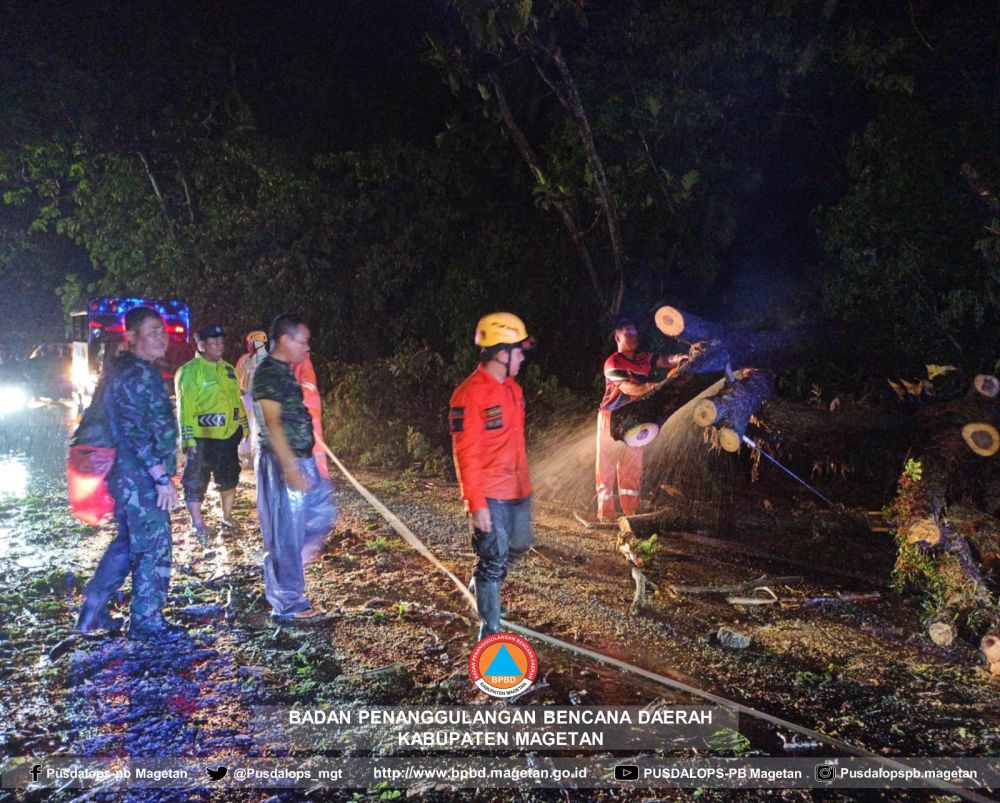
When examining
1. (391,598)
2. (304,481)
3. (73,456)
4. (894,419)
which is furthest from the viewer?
(894,419)

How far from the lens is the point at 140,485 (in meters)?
4.33

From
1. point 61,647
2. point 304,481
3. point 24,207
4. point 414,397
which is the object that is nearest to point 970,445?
point 304,481

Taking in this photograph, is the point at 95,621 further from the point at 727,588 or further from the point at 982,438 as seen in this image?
the point at 982,438

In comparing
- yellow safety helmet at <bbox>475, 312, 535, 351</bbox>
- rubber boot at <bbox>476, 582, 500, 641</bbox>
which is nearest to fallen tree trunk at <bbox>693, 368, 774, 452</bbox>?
yellow safety helmet at <bbox>475, 312, 535, 351</bbox>

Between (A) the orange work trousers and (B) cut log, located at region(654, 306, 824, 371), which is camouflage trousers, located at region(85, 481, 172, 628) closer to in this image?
(A) the orange work trousers

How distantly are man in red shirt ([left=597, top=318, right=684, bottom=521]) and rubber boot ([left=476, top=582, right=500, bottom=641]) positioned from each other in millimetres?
3328

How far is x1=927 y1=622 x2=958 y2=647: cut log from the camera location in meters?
4.39

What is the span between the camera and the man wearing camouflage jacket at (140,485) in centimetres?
429

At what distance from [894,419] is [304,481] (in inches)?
212

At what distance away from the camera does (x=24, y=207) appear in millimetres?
25641

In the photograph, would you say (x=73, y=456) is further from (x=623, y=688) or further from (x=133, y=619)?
(x=623, y=688)

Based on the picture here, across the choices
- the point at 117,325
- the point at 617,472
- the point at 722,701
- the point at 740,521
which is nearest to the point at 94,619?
the point at 722,701

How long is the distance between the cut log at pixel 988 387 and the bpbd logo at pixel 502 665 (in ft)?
14.4

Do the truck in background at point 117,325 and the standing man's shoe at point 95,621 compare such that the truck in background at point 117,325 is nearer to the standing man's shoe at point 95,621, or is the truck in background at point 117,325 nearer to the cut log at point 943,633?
the standing man's shoe at point 95,621
